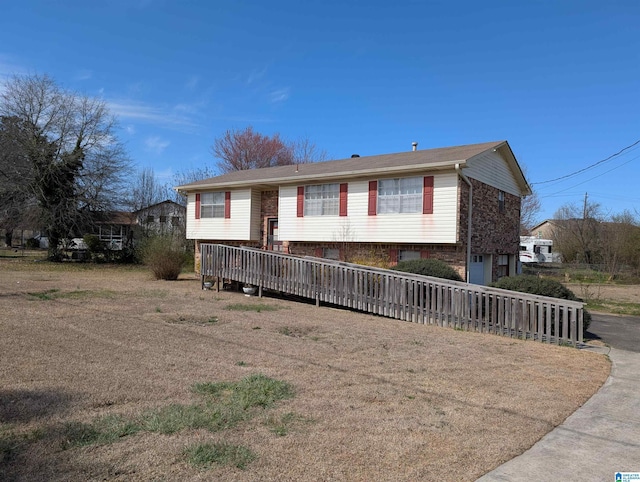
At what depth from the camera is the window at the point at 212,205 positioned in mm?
20891

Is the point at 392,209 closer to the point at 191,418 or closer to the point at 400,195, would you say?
the point at 400,195

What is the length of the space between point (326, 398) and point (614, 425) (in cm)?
282

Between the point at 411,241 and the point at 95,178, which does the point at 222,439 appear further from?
the point at 95,178

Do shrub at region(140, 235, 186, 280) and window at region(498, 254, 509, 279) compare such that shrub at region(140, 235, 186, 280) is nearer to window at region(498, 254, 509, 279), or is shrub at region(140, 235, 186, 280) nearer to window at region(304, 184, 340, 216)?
window at region(304, 184, 340, 216)

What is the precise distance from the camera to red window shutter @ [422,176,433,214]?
572 inches

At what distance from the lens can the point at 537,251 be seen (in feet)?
136

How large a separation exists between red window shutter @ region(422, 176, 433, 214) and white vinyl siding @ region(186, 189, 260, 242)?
815 cm

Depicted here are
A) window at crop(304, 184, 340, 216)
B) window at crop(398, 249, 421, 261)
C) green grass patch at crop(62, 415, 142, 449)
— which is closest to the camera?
green grass patch at crop(62, 415, 142, 449)

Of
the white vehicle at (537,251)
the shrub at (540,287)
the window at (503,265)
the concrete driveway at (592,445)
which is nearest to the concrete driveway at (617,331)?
the shrub at (540,287)

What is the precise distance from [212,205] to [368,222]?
8.70m

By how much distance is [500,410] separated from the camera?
14.9 feet

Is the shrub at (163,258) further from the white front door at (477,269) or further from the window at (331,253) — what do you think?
the white front door at (477,269)

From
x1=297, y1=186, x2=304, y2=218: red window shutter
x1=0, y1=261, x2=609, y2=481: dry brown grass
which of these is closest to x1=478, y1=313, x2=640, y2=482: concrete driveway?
x1=0, y1=261, x2=609, y2=481: dry brown grass

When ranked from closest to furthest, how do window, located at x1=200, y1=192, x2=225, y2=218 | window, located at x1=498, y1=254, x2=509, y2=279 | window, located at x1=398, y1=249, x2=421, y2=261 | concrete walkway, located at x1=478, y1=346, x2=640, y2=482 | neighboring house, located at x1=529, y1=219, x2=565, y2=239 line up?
concrete walkway, located at x1=478, y1=346, x2=640, y2=482 → window, located at x1=398, y1=249, x2=421, y2=261 → window, located at x1=498, y1=254, x2=509, y2=279 → window, located at x1=200, y1=192, x2=225, y2=218 → neighboring house, located at x1=529, y1=219, x2=565, y2=239
